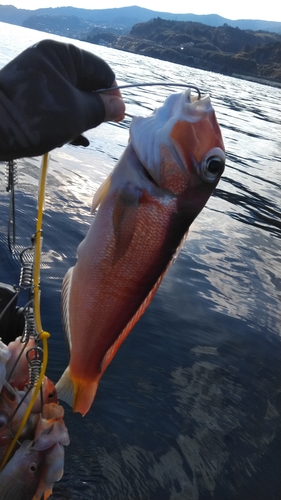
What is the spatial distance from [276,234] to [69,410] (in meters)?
7.29

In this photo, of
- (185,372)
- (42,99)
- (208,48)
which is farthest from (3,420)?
(208,48)

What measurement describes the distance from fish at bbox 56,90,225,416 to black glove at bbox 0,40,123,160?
12.4 inches

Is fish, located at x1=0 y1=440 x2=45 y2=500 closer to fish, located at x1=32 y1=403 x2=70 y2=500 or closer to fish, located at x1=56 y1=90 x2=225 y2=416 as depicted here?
Answer: fish, located at x1=32 y1=403 x2=70 y2=500

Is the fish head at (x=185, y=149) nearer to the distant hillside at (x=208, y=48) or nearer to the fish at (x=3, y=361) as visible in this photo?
the fish at (x=3, y=361)

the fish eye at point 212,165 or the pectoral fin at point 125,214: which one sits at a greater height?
the fish eye at point 212,165

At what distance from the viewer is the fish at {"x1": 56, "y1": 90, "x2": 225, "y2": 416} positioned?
2287 millimetres

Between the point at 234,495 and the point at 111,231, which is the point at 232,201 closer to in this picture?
the point at 234,495

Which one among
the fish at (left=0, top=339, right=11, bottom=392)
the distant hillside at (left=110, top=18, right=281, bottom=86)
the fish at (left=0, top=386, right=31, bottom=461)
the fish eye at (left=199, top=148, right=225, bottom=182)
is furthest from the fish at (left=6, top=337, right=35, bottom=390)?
the distant hillside at (left=110, top=18, right=281, bottom=86)

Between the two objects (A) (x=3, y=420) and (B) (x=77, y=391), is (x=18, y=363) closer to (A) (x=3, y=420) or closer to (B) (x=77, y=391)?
(A) (x=3, y=420)

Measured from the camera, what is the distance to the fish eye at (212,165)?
227 cm

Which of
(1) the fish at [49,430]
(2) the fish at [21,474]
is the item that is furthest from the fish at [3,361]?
(2) the fish at [21,474]

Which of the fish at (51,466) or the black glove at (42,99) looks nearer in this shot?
the black glove at (42,99)

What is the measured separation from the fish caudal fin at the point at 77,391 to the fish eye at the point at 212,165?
125 centimetres

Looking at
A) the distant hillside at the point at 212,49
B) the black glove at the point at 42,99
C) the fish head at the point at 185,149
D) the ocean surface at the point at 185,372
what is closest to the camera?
the black glove at the point at 42,99
